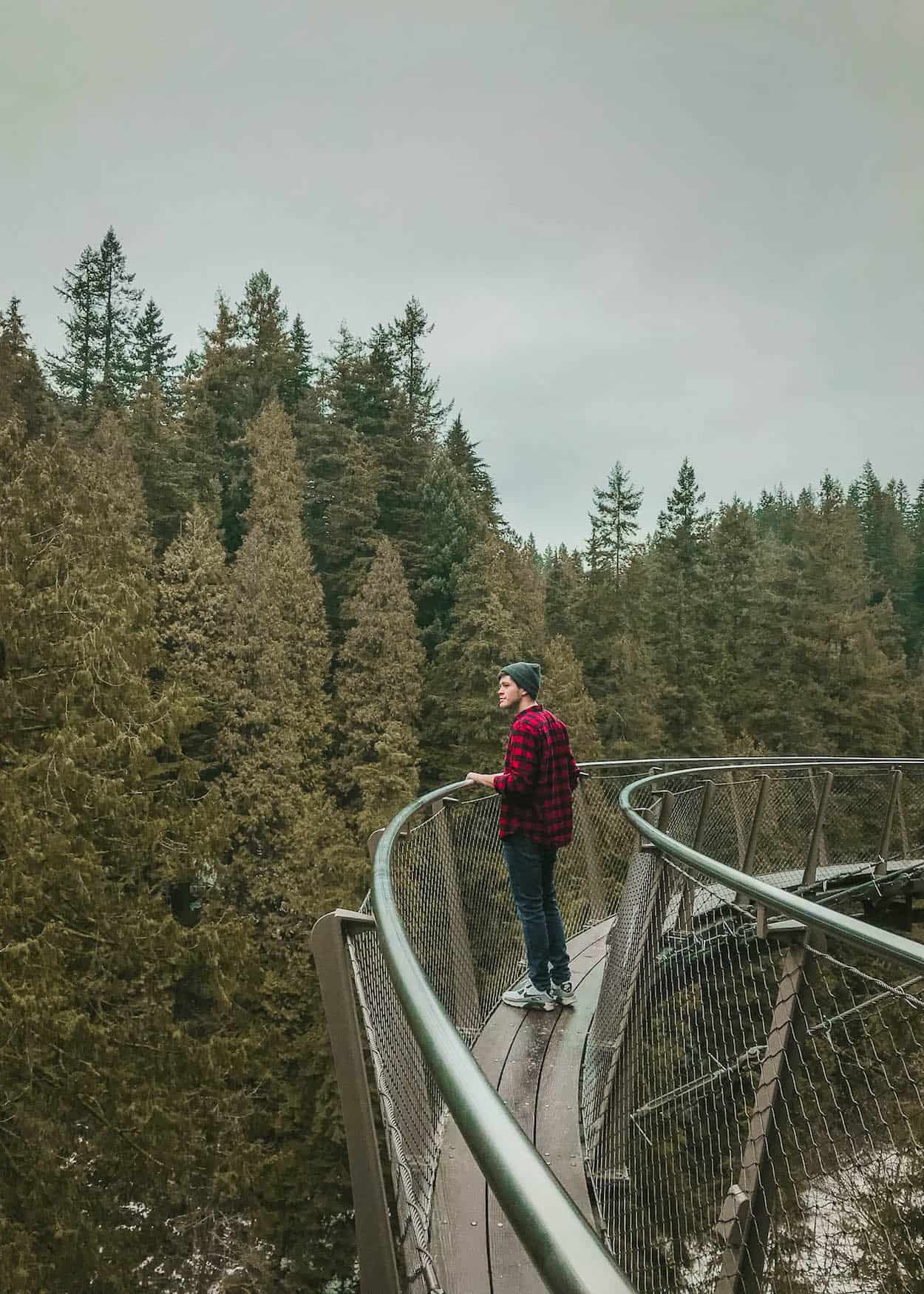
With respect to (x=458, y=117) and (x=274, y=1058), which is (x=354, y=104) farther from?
(x=274, y=1058)

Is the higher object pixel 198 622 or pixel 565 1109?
pixel 198 622

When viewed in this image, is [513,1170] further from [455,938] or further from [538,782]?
[455,938]

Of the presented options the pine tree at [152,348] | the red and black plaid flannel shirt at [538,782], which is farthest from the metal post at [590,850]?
the pine tree at [152,348]

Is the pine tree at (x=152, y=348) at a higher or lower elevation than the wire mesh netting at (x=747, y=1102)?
higher

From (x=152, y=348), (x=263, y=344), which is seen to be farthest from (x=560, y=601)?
(x=152, y=348)

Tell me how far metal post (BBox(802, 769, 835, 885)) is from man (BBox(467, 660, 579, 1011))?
6.21 meters

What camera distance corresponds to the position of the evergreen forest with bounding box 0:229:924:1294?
14.9 meters

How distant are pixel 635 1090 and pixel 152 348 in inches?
2682

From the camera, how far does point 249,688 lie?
109ft

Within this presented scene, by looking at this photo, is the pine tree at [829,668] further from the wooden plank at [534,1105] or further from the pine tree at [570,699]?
the wooden plank at [534,1105]

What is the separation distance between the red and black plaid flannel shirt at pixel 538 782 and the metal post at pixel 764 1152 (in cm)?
258

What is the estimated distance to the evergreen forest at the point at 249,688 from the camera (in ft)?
49.0

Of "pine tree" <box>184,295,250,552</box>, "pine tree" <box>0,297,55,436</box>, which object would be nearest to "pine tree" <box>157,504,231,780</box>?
"pine tree" <box>0,297,55,436</box>

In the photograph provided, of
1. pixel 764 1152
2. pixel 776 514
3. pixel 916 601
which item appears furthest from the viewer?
pixel 776 514
